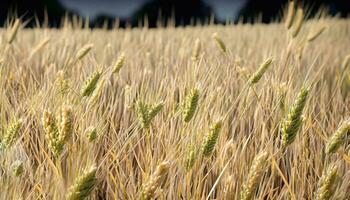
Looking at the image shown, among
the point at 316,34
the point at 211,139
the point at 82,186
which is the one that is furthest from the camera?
the point at 316,34

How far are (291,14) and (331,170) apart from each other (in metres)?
1.08

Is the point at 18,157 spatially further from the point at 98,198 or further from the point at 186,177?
the point at 186,177

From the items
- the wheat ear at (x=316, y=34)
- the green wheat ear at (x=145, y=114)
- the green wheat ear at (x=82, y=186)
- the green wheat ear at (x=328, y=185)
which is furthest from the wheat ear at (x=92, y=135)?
the wheat ear at (x=316, y=34)

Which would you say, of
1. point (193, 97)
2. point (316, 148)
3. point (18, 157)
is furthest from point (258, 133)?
point (18, 157)

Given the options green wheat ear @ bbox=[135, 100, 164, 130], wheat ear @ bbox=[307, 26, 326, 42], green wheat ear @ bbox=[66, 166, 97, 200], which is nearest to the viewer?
A: green wheat ear @ bbox=[66, 166, 97, 200]

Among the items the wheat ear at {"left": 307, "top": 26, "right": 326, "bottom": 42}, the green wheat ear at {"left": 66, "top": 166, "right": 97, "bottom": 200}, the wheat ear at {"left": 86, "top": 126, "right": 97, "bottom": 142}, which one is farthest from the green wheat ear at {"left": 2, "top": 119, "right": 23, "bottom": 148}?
the wheat ear at {"left": 307, "top": 26, "right": 326, "bottom": 42}

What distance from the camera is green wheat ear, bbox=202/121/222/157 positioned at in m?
0.76

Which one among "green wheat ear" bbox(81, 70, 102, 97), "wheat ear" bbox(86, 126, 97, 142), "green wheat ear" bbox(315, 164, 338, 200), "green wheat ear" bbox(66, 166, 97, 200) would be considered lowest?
"green wheat ear" bbox(315, 164, 338, 200)

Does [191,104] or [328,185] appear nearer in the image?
[328,185]

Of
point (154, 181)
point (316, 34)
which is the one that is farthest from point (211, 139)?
point (316, 34)

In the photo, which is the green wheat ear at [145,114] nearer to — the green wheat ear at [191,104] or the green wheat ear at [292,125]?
the green wheat ear at [191,104]

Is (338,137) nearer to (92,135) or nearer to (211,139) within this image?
(211,139)

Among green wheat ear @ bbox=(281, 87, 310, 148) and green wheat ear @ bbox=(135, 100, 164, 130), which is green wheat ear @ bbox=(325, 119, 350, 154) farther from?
green wheat ear @ bbox=(135, 100, 164, 130)

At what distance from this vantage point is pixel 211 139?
77 cm
